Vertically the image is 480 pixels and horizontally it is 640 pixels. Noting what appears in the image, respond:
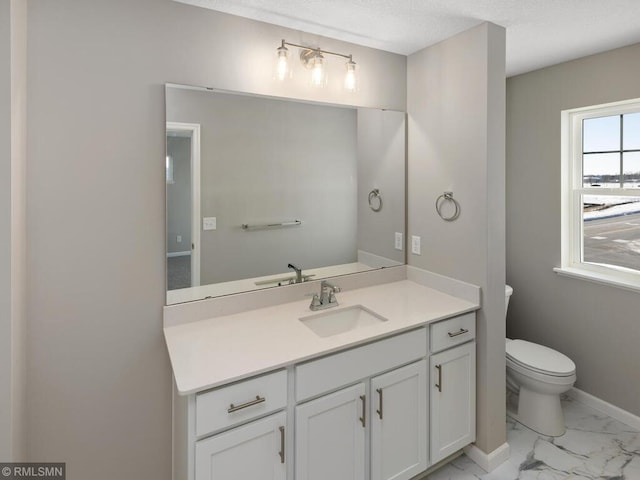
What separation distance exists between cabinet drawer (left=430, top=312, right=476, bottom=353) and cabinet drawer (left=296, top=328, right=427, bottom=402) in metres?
0.08

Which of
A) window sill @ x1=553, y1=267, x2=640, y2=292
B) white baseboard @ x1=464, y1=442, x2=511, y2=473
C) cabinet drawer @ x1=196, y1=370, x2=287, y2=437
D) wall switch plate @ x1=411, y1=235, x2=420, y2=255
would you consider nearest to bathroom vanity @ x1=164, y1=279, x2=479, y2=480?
cabinet drawer @ x1=196, y1=370, x2=287, y2=437

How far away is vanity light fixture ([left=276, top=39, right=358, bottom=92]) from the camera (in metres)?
1.87

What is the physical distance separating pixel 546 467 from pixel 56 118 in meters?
2.94

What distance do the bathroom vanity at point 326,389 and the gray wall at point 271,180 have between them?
30 centimetres

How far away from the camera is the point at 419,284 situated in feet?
7.69

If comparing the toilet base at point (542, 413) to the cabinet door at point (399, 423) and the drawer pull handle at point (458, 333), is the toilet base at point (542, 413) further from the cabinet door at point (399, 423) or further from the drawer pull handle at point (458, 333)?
the cabinet door at point (399, 423)

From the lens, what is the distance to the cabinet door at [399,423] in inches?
64.1

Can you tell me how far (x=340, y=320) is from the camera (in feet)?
6.38

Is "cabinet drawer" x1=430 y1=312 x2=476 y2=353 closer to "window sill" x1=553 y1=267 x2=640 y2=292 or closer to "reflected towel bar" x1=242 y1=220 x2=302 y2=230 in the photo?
"reflected towel bar" x1=242 y1=220 x2=302 y2=230

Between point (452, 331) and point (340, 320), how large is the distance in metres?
0.59

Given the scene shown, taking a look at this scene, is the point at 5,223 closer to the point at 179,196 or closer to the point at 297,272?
the point at 179,196

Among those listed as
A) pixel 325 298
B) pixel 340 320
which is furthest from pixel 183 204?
pixel 340 320

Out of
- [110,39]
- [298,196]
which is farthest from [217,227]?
[110,39]

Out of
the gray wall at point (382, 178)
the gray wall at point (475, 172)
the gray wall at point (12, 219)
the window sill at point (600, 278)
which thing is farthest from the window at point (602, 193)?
the gray wall at point (12, 219)
